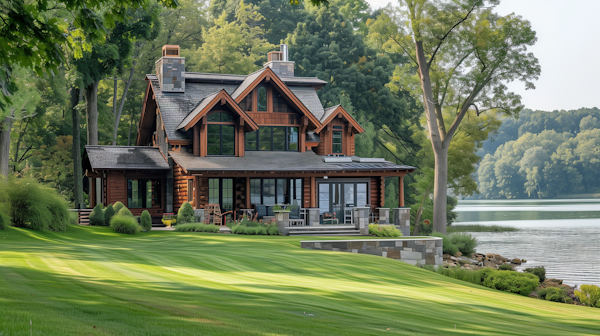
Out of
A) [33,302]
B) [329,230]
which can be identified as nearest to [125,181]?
[329,230]

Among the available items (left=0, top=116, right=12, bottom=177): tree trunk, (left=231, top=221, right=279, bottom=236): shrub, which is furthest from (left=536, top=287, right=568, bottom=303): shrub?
(left=0, top=116, right=12, bottom=177): tree trunk

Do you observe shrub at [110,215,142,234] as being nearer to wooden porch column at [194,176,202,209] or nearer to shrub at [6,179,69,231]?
shrub at [6,179,69,231]

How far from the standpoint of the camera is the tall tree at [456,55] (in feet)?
108

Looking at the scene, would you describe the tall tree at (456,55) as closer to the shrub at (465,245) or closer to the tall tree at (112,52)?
the shrub at (465,245)

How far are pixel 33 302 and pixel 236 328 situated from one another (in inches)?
109

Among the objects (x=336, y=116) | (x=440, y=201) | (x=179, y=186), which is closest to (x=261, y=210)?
(x=179, y=186)

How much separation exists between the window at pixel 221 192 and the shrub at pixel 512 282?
49.4ft

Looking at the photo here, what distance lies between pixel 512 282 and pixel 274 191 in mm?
15016

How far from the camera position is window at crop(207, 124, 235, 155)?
29156 millimetres

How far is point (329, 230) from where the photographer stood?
2522 cm

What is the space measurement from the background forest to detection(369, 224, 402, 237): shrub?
16.0 metres

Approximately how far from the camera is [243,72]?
4631 cm

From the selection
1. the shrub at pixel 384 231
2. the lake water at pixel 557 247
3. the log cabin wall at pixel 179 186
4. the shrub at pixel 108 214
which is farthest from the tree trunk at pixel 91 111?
the lake water at pixel 557 247

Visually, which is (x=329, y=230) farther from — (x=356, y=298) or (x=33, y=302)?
(x=33, y=302)
